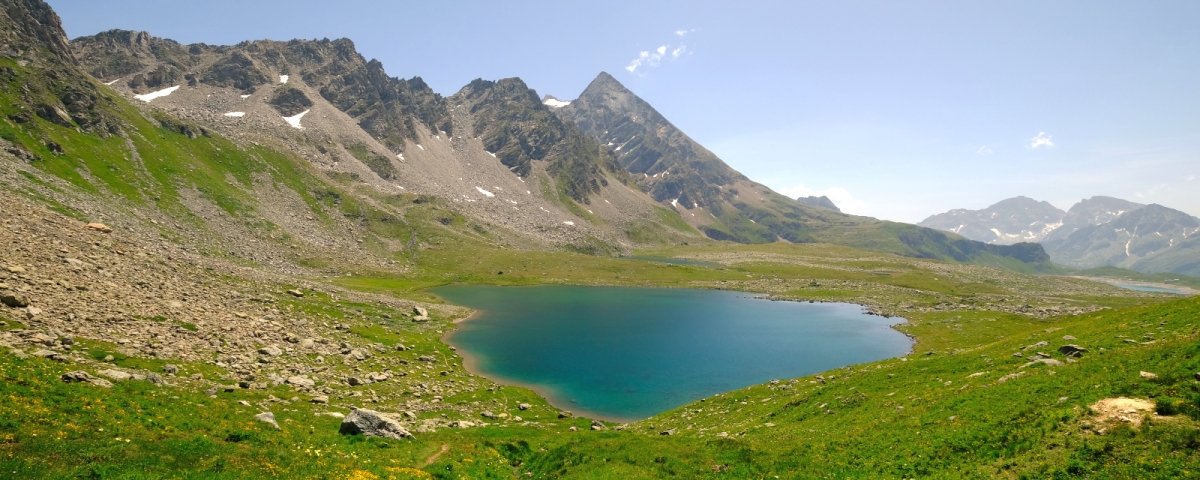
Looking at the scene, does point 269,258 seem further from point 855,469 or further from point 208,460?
point 855,469

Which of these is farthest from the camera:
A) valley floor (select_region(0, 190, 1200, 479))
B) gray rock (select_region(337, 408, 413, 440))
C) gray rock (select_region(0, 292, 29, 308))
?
gray rock (select_region(0, 292, 29, 308))

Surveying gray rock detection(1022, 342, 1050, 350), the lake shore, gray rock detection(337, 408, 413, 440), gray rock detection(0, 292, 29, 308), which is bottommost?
the lake shore

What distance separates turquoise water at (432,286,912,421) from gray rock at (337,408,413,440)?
2299cm

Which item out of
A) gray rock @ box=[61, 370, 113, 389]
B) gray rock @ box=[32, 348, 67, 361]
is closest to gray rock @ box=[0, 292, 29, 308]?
gray rock @ box=[32, 348, 67, 361]

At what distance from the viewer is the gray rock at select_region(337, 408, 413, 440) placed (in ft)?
79.0

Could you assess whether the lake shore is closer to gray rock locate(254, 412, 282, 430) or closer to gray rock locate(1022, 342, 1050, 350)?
gray rock locate(254, 412, 282, 430)

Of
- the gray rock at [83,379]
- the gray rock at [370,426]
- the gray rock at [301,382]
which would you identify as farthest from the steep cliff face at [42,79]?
the gray rock at [370,426]

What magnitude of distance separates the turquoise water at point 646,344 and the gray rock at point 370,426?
23.0 meters

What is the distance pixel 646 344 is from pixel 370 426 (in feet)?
169

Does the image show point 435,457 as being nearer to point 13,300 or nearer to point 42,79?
point 13,300

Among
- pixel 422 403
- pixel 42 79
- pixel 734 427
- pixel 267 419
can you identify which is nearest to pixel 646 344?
pixel 734 427

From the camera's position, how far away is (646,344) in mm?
71812

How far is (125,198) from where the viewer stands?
9731 cm

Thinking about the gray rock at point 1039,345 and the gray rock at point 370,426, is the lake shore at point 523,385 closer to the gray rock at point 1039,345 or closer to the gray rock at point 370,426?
the gray rock at point 370,426
